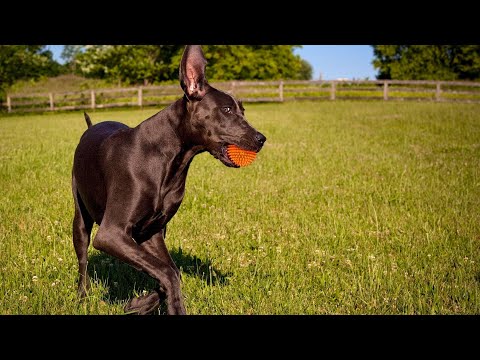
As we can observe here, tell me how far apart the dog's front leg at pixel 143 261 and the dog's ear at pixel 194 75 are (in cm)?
115

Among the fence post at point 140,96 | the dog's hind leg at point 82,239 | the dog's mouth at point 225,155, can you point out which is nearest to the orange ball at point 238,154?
the dog's mouth at point 225,155

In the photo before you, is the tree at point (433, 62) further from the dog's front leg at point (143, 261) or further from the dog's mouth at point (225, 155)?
the dog's front leg at point (143, 261)

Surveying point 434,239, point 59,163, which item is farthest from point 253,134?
point 59,163

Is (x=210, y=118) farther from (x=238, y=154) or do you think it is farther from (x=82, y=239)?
(x=82, y=239)

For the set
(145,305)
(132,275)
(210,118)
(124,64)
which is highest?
(124,64)

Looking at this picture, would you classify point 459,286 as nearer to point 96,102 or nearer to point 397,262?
point 397,262

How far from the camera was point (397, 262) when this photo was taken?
5.39 m

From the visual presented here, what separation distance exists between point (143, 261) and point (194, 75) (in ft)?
4.73

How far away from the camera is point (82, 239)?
5.01 m

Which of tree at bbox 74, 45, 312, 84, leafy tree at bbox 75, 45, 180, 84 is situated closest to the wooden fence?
tree at bbox 74, 45, 312, 84

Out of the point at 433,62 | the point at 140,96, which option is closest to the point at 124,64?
the point at 140,96

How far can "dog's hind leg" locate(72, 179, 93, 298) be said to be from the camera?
483 cm

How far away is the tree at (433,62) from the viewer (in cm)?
4648
